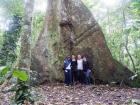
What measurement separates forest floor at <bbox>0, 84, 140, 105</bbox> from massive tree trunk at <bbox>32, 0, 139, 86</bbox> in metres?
1.25

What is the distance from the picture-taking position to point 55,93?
416 inches

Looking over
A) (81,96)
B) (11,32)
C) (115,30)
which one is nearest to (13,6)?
(11,32)

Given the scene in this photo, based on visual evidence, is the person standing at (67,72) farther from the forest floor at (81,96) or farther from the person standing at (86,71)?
the person standing at (86,71)

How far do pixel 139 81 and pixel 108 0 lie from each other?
856cm

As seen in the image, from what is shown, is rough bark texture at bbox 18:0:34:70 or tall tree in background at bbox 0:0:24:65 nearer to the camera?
rough bark texture at bbox 18:0:34:70

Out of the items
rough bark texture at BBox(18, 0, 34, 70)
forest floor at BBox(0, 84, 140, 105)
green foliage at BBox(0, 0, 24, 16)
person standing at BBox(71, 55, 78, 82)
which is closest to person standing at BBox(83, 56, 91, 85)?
person standing at BBox(71, 55, 78, 82)

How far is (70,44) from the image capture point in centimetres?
1388

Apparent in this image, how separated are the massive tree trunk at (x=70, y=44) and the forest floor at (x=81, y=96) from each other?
125cm

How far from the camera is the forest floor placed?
29.1ft

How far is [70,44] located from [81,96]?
4.13 meters

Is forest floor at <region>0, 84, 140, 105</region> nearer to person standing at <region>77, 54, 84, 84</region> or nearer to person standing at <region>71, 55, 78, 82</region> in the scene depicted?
person standing at <region>77, 54, 84, 84</region>

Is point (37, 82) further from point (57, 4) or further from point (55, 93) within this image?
point (57, 4)

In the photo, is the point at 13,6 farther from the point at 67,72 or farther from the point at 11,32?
the point at 67,72

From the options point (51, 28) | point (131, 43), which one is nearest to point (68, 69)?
point (51, 28)
